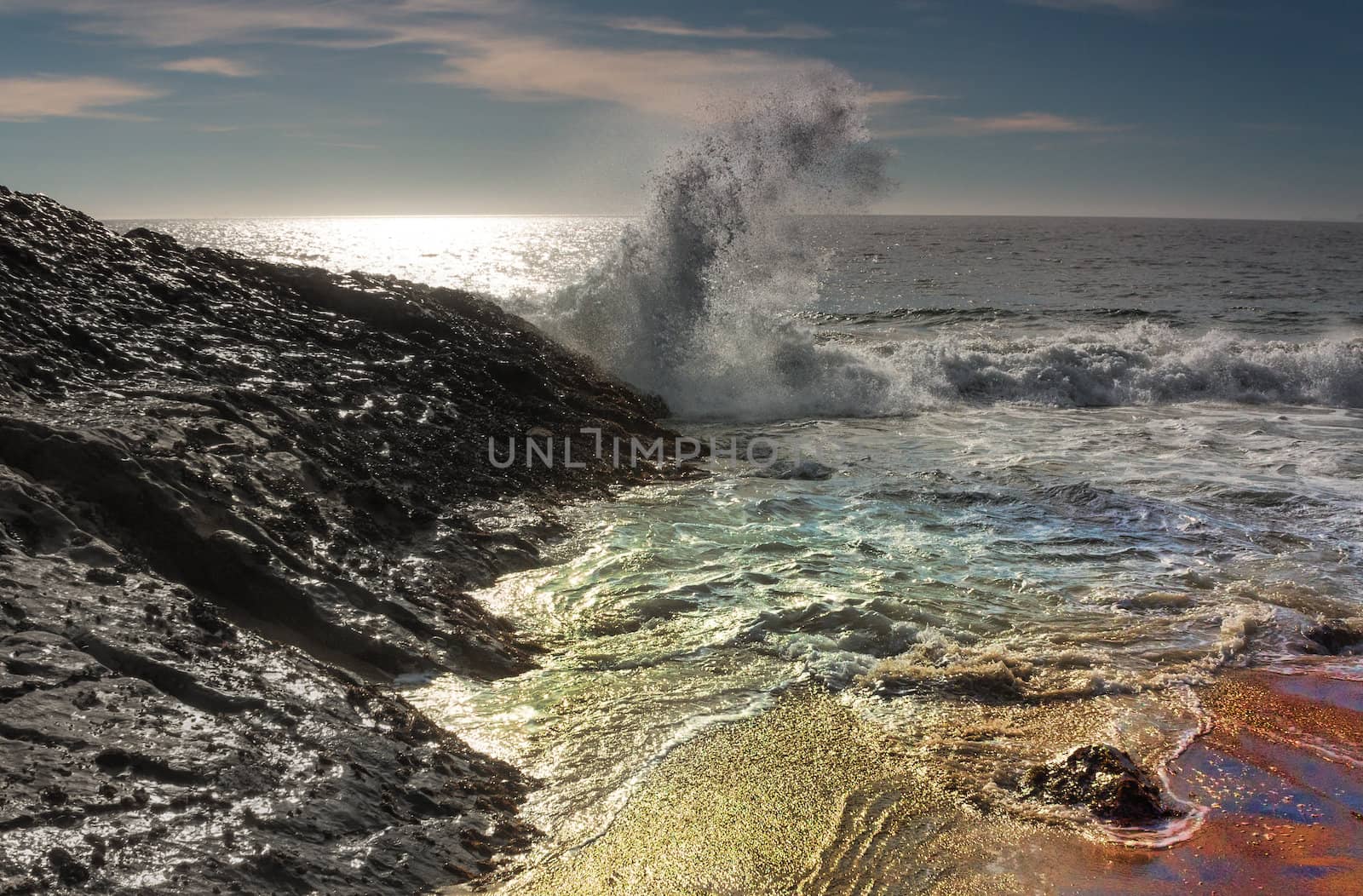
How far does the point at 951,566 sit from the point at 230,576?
4.36 meters

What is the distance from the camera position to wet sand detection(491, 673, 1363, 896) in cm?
294

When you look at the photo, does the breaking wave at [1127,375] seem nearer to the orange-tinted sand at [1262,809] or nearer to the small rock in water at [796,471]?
the small rock in water at [796,471]

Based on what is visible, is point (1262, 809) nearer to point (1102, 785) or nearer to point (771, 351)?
point (1102, 785)

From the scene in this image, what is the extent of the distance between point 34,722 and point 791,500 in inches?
228

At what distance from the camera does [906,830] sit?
3.22 m

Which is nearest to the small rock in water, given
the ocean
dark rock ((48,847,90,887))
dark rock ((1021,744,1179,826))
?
the ocean

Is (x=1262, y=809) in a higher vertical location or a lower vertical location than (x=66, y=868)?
lower

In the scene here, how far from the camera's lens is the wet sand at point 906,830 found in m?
2.94

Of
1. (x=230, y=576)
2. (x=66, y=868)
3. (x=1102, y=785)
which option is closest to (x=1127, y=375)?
(x=1102, y=785)

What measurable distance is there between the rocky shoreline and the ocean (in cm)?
41

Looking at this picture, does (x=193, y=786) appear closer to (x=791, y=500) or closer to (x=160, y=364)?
(x=160, y=364)

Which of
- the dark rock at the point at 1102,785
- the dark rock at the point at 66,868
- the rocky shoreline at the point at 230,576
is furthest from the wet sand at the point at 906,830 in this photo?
the dark rock at the point at 66,868

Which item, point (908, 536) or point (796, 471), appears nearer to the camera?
point (908, 536)

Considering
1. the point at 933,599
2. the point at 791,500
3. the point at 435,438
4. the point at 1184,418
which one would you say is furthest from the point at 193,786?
the point at 1184,418
